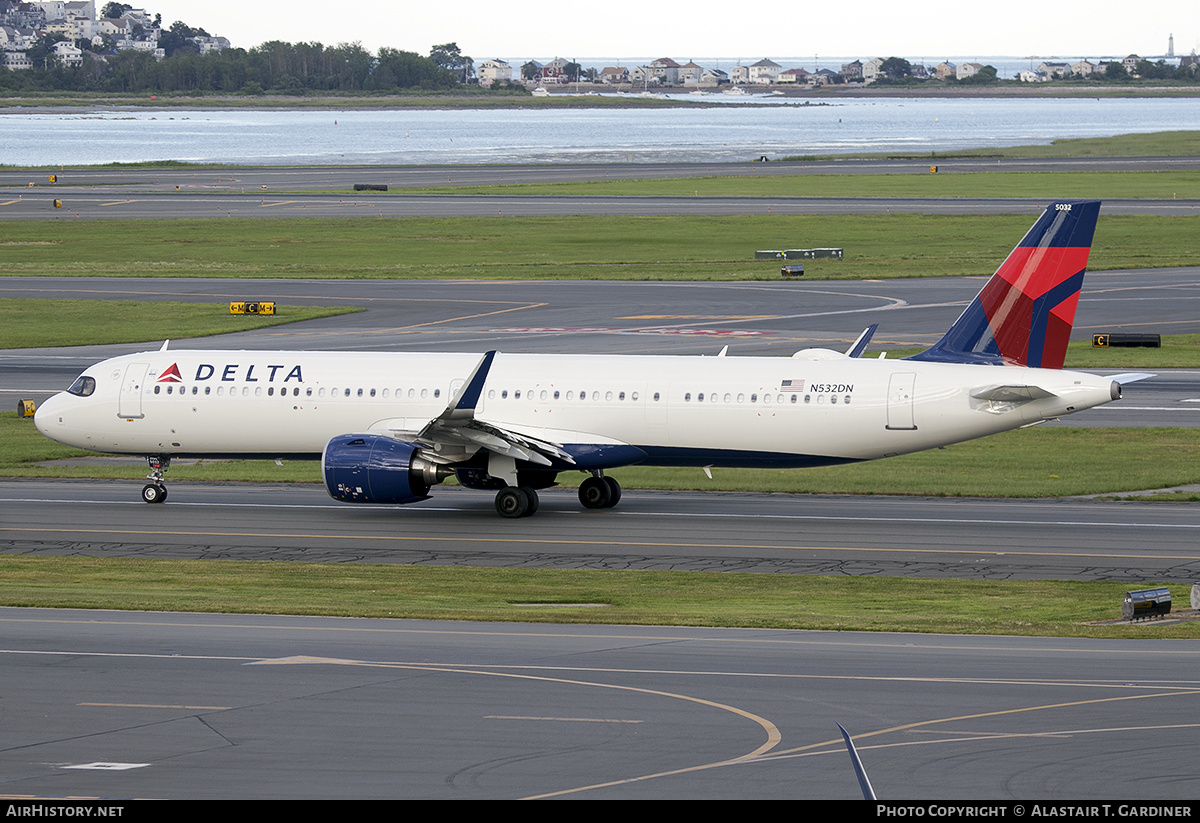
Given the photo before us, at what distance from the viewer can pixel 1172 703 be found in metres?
21.4

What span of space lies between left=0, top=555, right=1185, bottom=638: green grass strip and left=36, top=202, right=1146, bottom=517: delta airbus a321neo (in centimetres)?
552

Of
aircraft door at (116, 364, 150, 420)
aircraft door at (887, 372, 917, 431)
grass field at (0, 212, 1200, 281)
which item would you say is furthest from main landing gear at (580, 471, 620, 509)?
grass field at (0, 212, 1200, 281)

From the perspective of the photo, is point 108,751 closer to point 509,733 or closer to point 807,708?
point 509,733

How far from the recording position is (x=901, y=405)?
37.3 meters

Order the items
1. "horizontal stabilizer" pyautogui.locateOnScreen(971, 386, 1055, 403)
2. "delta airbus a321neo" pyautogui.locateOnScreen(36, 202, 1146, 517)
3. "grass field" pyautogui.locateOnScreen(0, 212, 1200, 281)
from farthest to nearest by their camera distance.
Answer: "grass field" pyautogui.locateOnScreen(0, 212, 1200, 281)
"delta airbus a321neo" pyautogui.locateOnScreen(36, 202, 1146, 517)
"horizontal stabilizer" pyautogui.locateOnScreen(971, 386, 1055, 403)

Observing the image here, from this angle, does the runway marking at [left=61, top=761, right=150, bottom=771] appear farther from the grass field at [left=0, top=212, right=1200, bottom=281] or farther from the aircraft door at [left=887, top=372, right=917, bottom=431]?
the grass field at [left=0, top=212, right=1200, bottom=281]

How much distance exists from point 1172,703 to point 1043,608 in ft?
25.9

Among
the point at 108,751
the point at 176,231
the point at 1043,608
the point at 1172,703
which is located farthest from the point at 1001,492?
the point at 176,231

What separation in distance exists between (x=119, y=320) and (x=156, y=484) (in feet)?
118

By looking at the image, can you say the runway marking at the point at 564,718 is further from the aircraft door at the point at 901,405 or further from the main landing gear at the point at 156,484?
the main landing gear at the point at 156,484

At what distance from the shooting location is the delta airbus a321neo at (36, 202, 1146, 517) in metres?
37.5

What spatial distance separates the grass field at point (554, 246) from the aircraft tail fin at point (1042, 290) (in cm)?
5069

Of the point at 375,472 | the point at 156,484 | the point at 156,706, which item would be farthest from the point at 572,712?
the point at 156,484

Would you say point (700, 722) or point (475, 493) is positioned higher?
point (700, 722)
